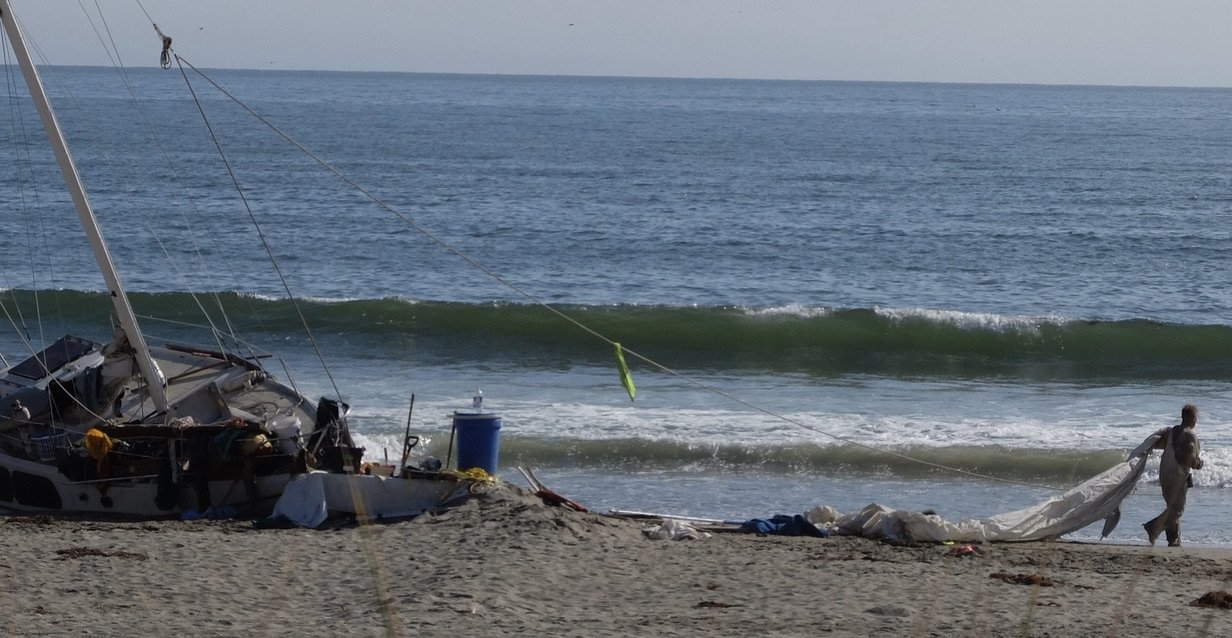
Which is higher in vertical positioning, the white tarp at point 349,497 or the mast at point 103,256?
the mast at point 103,256

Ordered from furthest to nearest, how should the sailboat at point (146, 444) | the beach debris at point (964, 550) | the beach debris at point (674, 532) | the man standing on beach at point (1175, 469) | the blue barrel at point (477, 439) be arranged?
the blue barrel at point (477, 439), the man standing on beach at point (1175, 469), the sailboat at point (146, 444), the beach debris at point (674, 532), the beach debris at point (964, 550)

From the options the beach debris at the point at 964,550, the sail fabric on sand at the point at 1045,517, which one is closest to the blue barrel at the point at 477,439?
the sail fabric on sand at the point at 1045,517

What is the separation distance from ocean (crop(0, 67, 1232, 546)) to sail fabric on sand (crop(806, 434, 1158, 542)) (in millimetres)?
1080

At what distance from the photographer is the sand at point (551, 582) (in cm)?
960

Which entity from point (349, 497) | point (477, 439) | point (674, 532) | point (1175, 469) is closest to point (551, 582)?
point (674, 532)

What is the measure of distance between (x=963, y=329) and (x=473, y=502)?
57.5 ft

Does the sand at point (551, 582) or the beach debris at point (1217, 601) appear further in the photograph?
the beach debris at point (1217, 601)

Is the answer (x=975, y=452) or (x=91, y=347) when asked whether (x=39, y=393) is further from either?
(x=975, y=452)

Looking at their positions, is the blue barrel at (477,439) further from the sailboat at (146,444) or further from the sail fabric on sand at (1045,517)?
the sail fabric on sand at (1045,517)

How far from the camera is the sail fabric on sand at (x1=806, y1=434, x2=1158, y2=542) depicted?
12898 millimetres

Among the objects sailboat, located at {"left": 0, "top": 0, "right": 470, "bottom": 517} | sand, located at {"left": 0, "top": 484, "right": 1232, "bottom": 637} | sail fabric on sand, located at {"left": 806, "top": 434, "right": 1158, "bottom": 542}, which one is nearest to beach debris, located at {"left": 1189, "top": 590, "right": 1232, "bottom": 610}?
sand, located at {"left": 0, "top": 484, "right": 1232, "bottom": 637}

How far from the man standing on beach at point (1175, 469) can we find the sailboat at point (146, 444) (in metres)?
6.88

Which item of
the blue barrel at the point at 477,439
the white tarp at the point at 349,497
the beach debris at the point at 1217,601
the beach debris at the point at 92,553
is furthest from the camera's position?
the blue barrel at the point at 477,439

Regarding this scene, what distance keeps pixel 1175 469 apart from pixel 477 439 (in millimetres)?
6763
